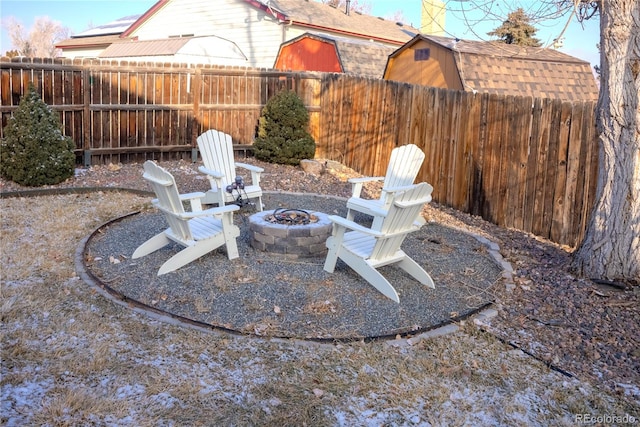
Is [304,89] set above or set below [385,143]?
above

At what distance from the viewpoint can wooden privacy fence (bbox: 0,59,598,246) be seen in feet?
21.7

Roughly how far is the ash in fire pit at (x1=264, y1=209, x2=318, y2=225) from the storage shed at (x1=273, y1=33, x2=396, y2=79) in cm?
1005

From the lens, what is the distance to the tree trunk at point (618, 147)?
486cm

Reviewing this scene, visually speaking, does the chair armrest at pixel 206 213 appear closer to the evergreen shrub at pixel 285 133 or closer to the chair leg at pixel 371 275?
the chair leg at pixel 371 275

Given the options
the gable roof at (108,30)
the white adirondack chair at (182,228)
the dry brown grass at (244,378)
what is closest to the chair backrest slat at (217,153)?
the white adirondack chair at (182,228)

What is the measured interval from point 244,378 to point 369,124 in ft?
23.7

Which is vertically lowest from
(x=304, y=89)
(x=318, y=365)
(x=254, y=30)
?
(x=318, y=365)

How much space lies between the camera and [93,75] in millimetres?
9156

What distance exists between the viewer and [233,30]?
64.8 ft

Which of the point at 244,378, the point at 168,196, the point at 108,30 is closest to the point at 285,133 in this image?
the point at 168,196

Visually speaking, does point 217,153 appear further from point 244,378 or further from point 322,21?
point 322,21

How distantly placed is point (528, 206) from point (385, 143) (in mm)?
3170

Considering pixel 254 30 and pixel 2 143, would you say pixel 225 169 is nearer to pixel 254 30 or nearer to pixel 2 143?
pixel 2 143

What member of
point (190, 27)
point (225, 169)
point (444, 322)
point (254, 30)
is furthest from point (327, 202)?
point (190, 27)
